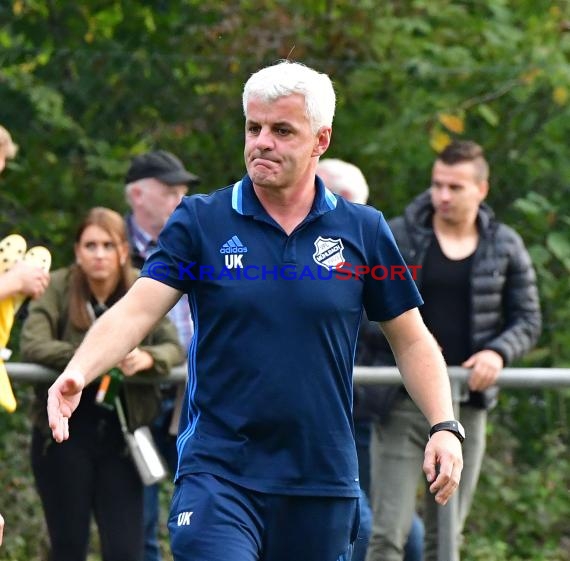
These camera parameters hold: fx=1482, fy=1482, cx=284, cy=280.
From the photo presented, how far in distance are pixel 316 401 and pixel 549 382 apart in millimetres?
2292

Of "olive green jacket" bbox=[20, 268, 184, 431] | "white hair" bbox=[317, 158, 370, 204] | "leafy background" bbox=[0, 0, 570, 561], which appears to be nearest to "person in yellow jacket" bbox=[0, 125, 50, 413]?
"olive green jacket" bbox=[20, 268, 184, 431]

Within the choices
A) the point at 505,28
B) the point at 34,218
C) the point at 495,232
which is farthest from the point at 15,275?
the point at 505,28

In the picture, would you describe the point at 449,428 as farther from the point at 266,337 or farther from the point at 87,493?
the point at 87,493

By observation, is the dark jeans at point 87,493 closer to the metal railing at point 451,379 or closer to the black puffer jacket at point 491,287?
the metal railing at point 451,379

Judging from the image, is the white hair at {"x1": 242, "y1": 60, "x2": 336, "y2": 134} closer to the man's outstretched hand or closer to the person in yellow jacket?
the man's outstretched hand

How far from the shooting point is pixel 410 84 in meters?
9.25

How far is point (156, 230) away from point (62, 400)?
3.34 m

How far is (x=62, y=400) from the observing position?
13.1 ft

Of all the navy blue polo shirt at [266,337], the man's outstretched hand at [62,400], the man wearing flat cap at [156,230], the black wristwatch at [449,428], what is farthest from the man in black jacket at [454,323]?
the man's outstretched hand at [62,400]

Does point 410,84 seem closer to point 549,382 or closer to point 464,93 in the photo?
point 464,93

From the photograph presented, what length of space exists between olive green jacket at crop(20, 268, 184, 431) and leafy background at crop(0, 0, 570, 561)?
204 centimetres

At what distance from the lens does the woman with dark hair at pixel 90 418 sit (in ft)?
20.7

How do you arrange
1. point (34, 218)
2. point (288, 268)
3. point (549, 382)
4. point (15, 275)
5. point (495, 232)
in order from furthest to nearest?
1. point (34, 218)
2. point (495, 232)
3. point (549, 382)
4. point (15, 275)
5. point (288, 268)

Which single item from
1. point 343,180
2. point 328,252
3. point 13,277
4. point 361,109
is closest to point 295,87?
point 328,252
